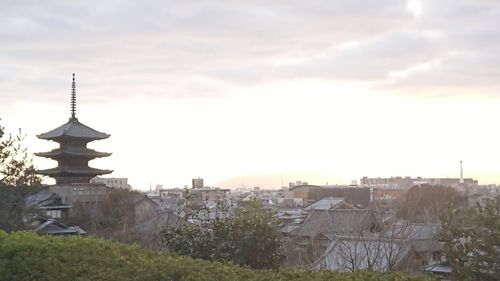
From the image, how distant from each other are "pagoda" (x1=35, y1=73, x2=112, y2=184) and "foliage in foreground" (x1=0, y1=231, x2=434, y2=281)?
84.2ft

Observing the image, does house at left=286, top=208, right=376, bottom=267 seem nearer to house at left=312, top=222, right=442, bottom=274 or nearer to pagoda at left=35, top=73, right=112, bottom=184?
house at left=312, top=222, right=442, bottom=274

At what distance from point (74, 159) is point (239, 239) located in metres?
26.1

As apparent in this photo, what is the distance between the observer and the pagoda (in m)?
31.0

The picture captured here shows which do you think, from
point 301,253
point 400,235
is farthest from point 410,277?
point 301,253

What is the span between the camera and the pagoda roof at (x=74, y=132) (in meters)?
30.8

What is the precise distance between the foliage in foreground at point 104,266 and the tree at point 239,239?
77.4 inches

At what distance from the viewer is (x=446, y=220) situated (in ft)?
20.6

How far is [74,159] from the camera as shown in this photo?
3180cm

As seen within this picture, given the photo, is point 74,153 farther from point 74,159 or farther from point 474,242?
point 474,242

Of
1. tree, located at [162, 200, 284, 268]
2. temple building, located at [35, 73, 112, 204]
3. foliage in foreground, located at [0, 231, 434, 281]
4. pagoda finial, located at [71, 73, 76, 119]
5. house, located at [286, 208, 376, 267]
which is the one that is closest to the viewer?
foliage in foreground, located at [0, 231, 434, 281]

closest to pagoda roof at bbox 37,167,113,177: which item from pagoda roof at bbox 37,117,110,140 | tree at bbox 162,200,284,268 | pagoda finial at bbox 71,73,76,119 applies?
pagoda roof at bbox 37,117,110,140

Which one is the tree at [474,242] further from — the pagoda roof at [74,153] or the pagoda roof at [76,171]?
the pagoda roof at [76,171]

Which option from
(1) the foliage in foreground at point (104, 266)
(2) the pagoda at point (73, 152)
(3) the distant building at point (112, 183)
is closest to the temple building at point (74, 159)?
(2) the pagoda at point (73, 152)

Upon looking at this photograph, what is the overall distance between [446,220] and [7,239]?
15.9 feet
